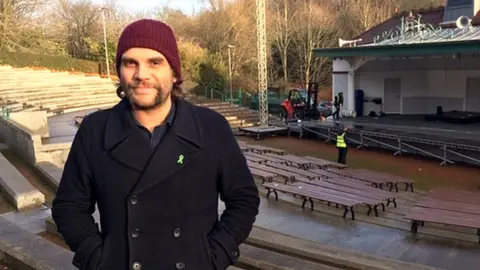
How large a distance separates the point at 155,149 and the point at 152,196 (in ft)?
0.68

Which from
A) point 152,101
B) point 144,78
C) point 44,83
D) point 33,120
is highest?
point 44,83

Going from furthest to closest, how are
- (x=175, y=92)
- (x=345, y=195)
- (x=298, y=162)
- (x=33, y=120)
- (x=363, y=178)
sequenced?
(x=298, y=162) → (x=33, y=120) → (x=363, y=178) → (x=345, y=195) → (x=175, y=92)

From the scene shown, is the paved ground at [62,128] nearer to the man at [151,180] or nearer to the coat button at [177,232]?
the man at [151,180]

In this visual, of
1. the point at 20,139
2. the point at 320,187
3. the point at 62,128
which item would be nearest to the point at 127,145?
the point at 320,187

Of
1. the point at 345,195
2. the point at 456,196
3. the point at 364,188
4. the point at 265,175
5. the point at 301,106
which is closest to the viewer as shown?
the point at 345,195

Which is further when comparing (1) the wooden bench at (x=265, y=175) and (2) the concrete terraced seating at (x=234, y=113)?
(2) the concrete terraced seating at (x=234, y=113)

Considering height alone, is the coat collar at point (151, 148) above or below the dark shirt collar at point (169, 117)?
below

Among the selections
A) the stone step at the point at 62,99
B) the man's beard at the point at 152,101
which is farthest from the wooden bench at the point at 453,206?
the stone step at the point at 62,99

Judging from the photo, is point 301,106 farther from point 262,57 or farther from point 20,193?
point 20,193

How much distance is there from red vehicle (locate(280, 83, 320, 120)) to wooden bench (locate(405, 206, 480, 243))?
1886 centimetres

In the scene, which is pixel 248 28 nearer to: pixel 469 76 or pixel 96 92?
pixel 96 92

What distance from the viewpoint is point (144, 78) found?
2.07m

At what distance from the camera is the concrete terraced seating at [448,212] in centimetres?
756

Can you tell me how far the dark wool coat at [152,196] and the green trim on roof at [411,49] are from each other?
17479mm
